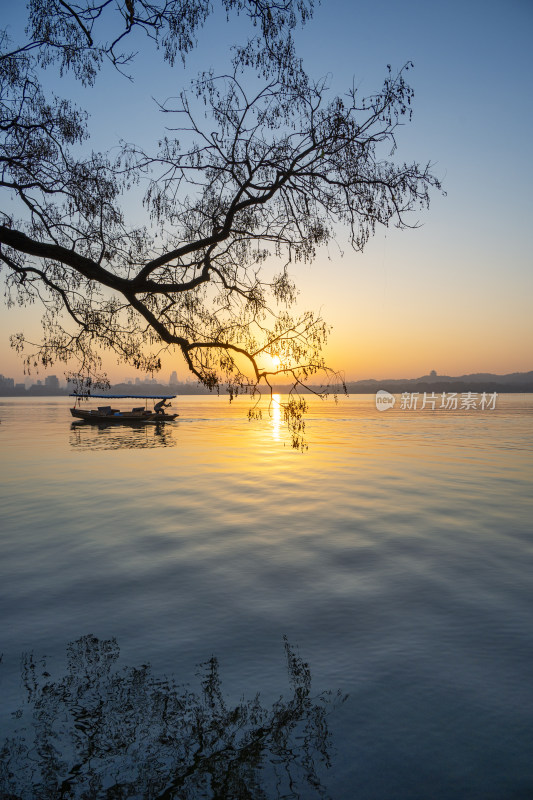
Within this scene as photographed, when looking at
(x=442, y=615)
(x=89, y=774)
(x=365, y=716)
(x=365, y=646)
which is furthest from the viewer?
(x=442, y=615)

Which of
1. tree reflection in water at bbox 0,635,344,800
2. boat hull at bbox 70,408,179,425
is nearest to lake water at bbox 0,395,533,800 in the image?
tree reflection in water at bbox 0,635,344,800

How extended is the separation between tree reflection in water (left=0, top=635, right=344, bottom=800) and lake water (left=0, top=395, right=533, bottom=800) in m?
0.03

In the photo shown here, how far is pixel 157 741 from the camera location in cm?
689

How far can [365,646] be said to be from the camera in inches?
399

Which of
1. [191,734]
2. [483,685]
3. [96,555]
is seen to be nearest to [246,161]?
[191,734]

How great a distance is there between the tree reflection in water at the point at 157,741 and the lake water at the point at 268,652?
0.08 ft

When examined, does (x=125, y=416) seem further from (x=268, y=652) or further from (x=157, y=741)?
(x=157, y=741)

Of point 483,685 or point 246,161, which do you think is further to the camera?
point 483,685

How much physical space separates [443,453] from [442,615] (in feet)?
Result: 128

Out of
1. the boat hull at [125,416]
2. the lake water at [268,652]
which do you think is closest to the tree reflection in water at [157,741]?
the lake water at [268,652]

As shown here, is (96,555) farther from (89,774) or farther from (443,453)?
(443,453)

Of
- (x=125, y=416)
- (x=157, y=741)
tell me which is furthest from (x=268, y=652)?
(x=125, y=416)

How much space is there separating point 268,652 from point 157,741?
10.7ft

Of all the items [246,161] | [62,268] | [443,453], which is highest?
[246,161]
